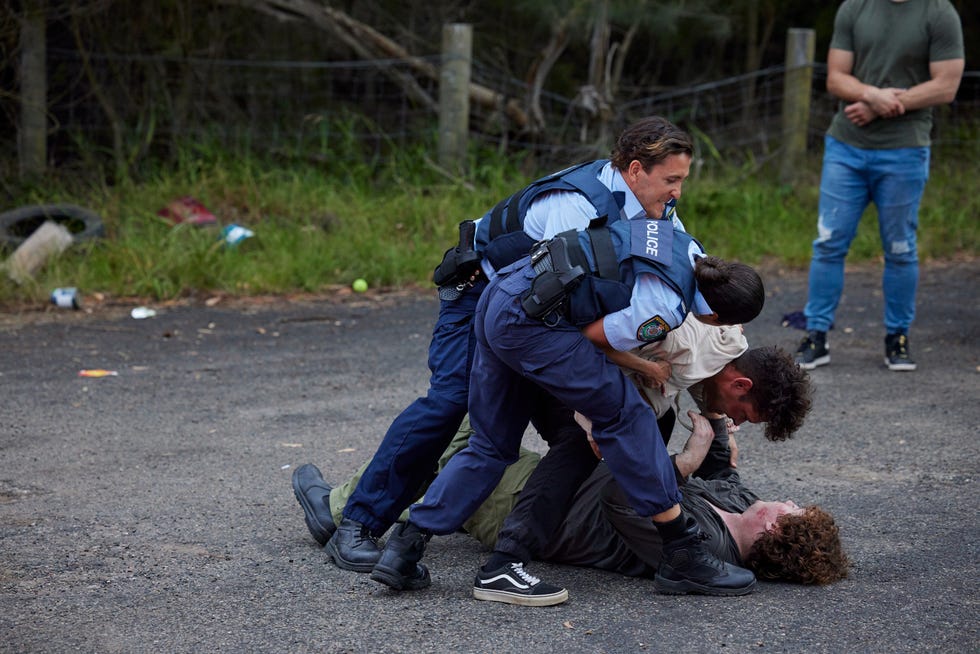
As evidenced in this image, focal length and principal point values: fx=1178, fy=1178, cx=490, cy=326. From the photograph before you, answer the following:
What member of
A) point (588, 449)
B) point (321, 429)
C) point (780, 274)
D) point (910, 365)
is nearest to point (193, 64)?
point (780, 274)

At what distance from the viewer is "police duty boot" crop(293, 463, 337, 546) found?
13.0 feet

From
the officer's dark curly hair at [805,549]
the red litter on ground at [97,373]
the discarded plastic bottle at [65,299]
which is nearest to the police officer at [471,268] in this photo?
the officer's dark curly hair at [805,549]

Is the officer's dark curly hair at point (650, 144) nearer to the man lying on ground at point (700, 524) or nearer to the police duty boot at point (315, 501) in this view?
the man lying on ground at point (700, 524)

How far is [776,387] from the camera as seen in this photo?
12.0 feet

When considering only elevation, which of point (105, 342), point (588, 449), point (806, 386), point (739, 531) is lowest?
point (105, 342)

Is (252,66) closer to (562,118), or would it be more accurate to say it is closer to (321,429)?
(562,118)

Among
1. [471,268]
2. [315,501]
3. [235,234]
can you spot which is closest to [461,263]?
→ [471,268]

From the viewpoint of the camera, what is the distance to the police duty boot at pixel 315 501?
3.96 m

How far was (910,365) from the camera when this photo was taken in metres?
6.29

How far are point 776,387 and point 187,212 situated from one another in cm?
631

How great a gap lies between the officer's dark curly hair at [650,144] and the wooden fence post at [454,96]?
640 centimetres

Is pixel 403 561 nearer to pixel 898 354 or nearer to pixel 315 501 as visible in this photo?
pixel 315 501

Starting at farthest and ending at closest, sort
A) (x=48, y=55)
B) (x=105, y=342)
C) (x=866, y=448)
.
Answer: (x=48, y=55), (x=105, y=342), (x=866, y=448)

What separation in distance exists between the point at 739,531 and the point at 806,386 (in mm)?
510
